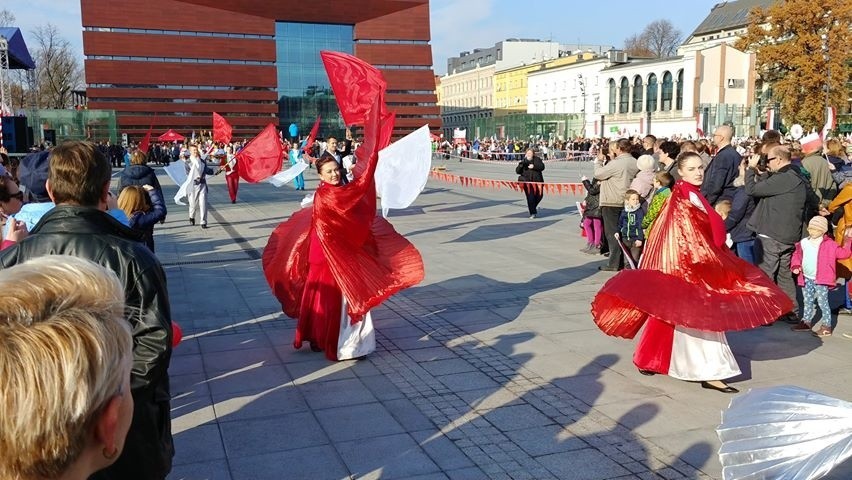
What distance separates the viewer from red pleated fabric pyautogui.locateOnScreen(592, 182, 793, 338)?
Result: 488 cm

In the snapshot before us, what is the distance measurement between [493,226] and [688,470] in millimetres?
10896

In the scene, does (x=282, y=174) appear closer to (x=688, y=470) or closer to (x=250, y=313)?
(x=250, y=313)

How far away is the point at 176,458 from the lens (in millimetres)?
4074

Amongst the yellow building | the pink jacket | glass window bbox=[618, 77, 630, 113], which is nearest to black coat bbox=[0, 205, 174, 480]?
the pink jacket

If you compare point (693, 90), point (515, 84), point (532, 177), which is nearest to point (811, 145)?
point (532, 177)

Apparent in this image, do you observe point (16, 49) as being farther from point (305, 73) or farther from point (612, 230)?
point (305, 73)

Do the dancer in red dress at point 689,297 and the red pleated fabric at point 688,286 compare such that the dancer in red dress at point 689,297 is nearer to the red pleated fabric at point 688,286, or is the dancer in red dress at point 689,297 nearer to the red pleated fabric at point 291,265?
the red pleated fabric at point 688,286

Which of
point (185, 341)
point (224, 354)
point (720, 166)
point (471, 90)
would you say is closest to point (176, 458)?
point (224, 354)

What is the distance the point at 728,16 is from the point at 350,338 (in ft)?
308

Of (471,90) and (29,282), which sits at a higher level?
(471,90)

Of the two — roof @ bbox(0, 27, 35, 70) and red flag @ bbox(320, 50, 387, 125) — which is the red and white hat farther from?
roof @ bbox(0, 27, 35, 70)

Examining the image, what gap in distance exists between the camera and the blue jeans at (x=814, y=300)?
6.68 meters

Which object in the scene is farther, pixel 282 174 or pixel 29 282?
pixel 282 174

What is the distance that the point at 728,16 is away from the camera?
86938 millimetres
